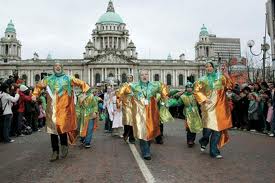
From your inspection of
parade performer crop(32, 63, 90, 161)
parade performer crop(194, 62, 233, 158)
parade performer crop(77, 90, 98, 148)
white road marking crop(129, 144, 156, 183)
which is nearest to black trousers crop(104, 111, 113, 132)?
parade performer crop(77, 90, 98, 148)

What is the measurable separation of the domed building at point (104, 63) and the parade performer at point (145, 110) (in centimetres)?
9027

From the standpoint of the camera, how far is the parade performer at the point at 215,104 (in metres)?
9.03

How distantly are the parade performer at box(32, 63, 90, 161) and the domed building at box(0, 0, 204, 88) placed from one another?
90.3 metres

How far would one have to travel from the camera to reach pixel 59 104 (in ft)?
29.7

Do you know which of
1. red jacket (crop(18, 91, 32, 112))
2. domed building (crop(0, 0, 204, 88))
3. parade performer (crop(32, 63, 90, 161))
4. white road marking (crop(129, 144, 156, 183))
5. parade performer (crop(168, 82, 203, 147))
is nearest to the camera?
white road marking (crop(129, 144, 156, 183))

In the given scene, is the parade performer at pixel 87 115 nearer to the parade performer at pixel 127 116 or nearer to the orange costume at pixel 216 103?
the parade performer at pixel 127 116

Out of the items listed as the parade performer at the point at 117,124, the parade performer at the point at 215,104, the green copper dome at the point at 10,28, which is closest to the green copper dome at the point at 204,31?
the green copper dome at the point at 10,28

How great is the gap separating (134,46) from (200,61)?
17344 mm

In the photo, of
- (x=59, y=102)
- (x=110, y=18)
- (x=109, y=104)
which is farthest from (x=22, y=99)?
(x=110, y=18)

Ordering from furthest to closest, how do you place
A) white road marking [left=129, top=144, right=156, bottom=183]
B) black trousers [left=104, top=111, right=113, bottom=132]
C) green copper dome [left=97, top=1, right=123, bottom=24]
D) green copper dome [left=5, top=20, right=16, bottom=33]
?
1. green copper dome [left=97, top=1, right=123, bottom=24]
2. green copper dome [left=5, top=20, right=16, bottom=33]
3. black trousers [left=104, top=111, right=113, bottom=132]
4. white road marking [left=129, top=144, right=156, bottom=183]

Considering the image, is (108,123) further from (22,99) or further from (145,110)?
(145,110)

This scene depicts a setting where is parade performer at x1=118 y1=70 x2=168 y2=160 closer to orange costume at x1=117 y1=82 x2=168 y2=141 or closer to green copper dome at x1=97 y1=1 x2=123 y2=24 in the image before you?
orange costume at x1=117 y1=82 x2=168 y2=141

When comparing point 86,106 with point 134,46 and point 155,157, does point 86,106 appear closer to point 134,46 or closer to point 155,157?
point 155,157

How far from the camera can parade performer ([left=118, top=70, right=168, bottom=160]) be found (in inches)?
354
